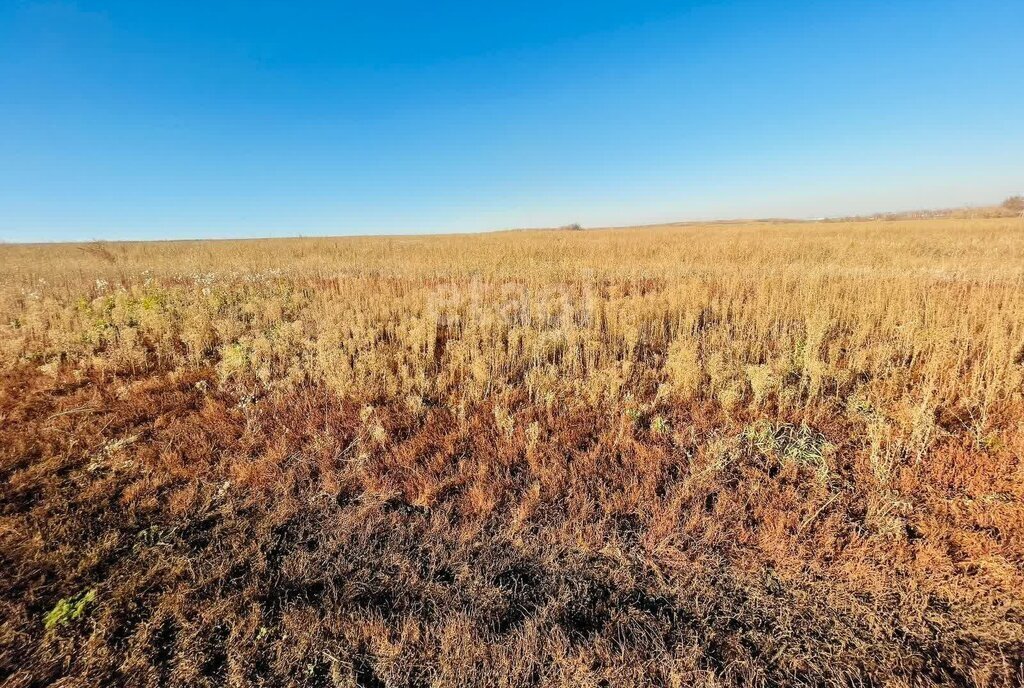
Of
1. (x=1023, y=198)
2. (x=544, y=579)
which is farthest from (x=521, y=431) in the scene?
(x=1023, y=198)

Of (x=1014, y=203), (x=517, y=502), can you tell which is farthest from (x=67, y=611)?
(x=1014, y=203)

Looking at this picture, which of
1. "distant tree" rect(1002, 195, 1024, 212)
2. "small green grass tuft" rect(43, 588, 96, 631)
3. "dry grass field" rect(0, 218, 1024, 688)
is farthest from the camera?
"distant tree" rect(1002, 195, 1024, 212)

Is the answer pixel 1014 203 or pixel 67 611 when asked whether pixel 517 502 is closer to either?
pixel 67 611

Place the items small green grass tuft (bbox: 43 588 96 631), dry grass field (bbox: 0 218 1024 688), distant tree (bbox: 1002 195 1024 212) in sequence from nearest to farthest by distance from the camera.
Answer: dry grass field (bbox: 0 218 1024 688) < small green grass tuft (bbox: 43 588 96 631) < distant tree (bbox: 1002 195 1024 212)

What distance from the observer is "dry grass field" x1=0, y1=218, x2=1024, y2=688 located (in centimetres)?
211

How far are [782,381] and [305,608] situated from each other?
4.51m

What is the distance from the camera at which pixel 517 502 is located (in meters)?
3.18

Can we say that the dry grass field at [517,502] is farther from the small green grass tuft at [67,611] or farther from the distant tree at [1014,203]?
the distant tree at [1014,203]

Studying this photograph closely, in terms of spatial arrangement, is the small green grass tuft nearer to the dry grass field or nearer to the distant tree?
the dry grass field

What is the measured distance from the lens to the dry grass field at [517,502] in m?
2.11

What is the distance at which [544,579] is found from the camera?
255 centimetres

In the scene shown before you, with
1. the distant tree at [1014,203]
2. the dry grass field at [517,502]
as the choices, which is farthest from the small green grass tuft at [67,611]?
the distant tree at [1014,203]

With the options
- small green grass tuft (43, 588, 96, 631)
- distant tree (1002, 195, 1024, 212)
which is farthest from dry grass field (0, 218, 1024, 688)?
distant tree (1002, 195, 1024, 212)

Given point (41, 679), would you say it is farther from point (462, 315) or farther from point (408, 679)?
point (462, 315)
